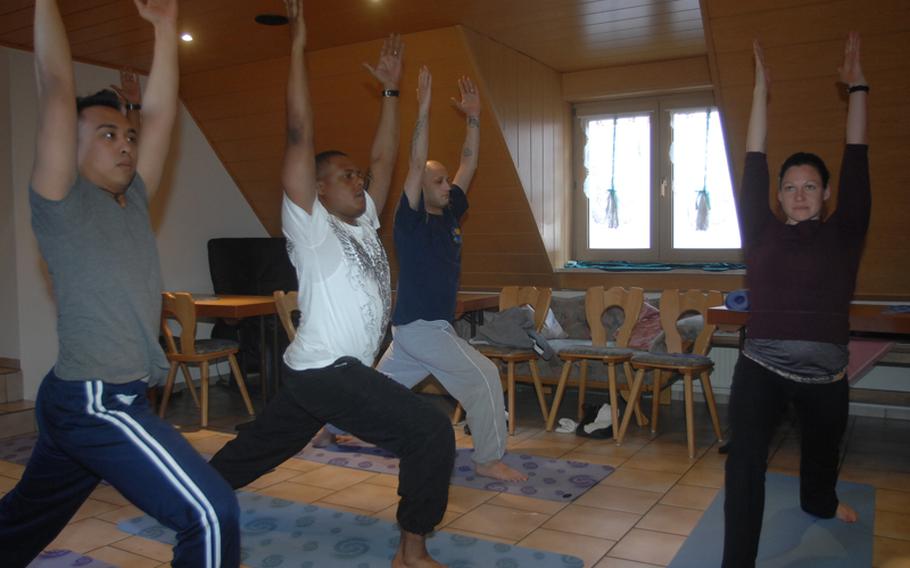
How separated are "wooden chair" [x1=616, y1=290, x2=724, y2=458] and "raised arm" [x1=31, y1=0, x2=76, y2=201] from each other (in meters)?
3.33

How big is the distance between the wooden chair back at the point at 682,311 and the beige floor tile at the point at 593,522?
1608 millimetres

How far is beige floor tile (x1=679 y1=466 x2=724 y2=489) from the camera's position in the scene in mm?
3594

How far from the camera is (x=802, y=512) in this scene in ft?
10.2

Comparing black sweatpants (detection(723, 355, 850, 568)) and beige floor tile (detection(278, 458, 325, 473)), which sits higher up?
black sweatpants (detection(723, 355, 850, 568))

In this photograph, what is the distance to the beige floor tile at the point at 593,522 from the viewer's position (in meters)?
2.97

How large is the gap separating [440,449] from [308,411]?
429 mm

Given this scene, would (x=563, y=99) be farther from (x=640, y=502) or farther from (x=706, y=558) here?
(x=706, y=558)

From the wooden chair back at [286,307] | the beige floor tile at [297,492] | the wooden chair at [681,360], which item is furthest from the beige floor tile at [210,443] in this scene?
the wooden chair at [681,360]

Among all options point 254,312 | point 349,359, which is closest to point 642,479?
point 349,359

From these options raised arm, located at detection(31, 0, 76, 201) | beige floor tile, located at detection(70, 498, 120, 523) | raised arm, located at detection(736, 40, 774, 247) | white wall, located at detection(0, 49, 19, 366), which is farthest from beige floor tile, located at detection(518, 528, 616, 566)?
white wall, located at detection(0, 49, 19, 366)

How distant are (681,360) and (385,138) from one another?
2.23 m

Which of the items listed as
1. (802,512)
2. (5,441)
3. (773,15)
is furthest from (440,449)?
(5,441)

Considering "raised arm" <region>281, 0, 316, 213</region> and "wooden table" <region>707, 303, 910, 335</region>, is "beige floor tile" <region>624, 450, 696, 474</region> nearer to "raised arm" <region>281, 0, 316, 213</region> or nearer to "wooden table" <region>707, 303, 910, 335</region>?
"wooden table" <region>707, 303, 910, 335</region>

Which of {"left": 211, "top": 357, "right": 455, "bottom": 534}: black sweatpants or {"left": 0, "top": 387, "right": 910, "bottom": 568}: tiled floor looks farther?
{"left": 0, "top": 387, "right": 910, "bottom": 568}: tiled floor
